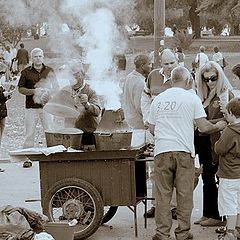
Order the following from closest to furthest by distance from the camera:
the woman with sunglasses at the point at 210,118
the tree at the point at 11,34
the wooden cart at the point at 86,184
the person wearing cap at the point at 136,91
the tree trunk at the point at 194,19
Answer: the wooden cart at the point at 86,184 → the woman with sunglasses at the point at 210,118 → the person wearing cap at the point at 136,91 → the tree at the point at 11,34 → the tree trunk at the point at 194,19

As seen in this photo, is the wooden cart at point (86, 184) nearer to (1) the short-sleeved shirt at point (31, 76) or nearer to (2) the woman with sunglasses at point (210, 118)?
(2) the woman with sunglasses at point (210, 118)

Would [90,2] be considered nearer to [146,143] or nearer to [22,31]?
[146,143]

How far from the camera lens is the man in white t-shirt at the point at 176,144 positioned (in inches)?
260

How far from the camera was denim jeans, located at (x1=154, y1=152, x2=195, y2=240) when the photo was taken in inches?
261

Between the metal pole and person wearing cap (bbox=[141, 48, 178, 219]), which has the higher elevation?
the metal pole

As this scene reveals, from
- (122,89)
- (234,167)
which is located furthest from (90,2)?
(234,167)

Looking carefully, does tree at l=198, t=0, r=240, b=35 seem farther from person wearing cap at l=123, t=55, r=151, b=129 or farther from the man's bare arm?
the man's bare arm

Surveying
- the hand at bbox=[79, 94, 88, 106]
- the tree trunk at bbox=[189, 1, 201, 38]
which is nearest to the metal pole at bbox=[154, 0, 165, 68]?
the hand at bbox=[79, 94, 88, 106]

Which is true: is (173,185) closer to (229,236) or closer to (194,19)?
(229,236)

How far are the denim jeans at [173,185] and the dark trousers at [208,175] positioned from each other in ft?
2.93

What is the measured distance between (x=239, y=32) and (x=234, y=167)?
5445 centimetres

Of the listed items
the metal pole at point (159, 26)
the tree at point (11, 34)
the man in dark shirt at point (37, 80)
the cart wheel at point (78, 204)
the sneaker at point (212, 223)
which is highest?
the tree at point (11, 34)

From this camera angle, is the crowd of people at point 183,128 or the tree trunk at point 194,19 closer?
the crowd of people at point 183,128

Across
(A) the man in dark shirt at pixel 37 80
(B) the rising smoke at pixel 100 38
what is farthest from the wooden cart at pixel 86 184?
(A) the man in dark shirt at pixel 37 80
